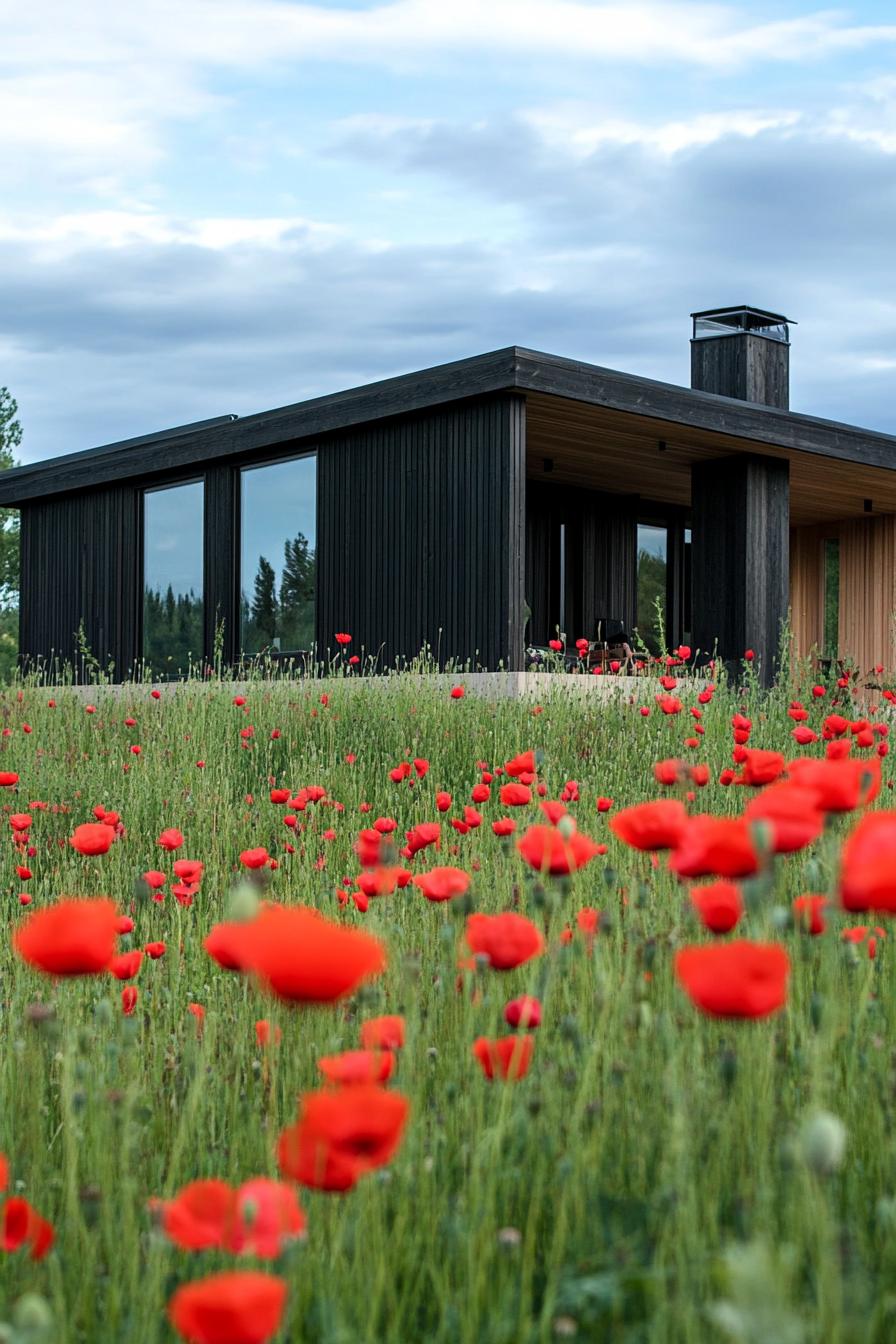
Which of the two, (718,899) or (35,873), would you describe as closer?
(718,899)

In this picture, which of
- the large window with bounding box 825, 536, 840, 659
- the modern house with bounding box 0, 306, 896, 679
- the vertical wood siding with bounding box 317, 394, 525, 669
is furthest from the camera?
the large window with bounding box 825, 536, 840, 659

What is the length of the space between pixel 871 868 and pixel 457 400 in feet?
39.2

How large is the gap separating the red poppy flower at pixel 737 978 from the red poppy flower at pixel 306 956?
31 cm

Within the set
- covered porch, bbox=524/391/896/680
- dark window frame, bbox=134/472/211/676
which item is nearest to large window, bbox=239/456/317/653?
dark window frame, bbox=134/472/211/676

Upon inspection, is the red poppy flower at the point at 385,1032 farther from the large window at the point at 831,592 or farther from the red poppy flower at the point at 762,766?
the large window at the point at 831,592

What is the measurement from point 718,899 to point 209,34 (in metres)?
17.6

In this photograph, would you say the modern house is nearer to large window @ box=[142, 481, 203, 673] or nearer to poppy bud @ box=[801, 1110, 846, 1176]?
large window @ box=[142, 481, 203, 673]

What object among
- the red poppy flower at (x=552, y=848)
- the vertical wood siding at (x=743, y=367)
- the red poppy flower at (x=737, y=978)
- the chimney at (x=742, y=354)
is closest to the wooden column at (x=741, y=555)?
the vertical wood siding at (x=743, y=367)

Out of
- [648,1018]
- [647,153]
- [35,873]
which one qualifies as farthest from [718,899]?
[647,153]

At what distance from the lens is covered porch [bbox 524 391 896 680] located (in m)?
15.1

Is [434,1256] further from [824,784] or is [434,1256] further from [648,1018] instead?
[824,784]

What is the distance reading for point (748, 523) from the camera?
600 inches

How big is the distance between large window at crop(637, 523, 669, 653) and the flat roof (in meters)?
3.70

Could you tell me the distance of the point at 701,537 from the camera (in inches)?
619
